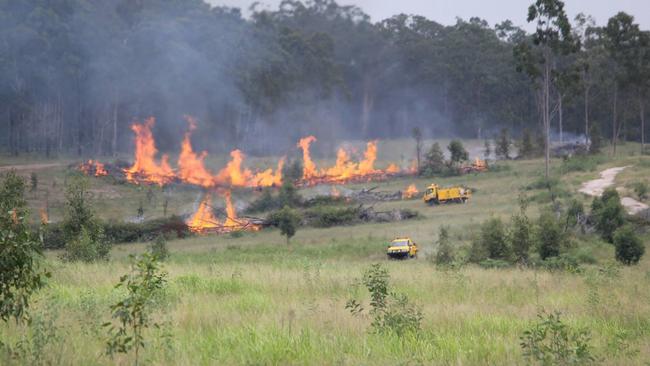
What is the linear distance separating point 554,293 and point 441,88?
89.2 meters

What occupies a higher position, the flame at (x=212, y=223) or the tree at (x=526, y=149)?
the tree at (x=526, y=149)

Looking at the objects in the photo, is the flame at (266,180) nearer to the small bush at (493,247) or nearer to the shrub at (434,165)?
the shrub at (434,165)

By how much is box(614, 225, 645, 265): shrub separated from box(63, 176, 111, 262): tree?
18.4m

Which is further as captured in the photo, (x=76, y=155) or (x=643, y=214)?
(x=76, y=155)

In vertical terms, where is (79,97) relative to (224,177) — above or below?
above

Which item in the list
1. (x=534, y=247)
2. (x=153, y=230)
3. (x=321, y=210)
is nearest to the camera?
(x=534, y=247)

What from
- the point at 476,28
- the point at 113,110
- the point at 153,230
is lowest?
the point at 153,230

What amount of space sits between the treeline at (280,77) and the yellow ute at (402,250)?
2810 cm

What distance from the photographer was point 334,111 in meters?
94.9

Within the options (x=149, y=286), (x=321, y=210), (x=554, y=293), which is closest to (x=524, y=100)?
(x=321, y=210)

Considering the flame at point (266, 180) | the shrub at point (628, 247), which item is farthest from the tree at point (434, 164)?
the shrub at point (628, 247)

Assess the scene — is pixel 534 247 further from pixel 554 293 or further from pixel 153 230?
pixel 153 230

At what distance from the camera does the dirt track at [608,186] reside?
107ft

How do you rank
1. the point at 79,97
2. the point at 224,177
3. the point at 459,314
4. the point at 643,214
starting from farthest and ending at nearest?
the point at 79,97 → the point at 224,177 → the point at 643,214 → the point at 459,314
